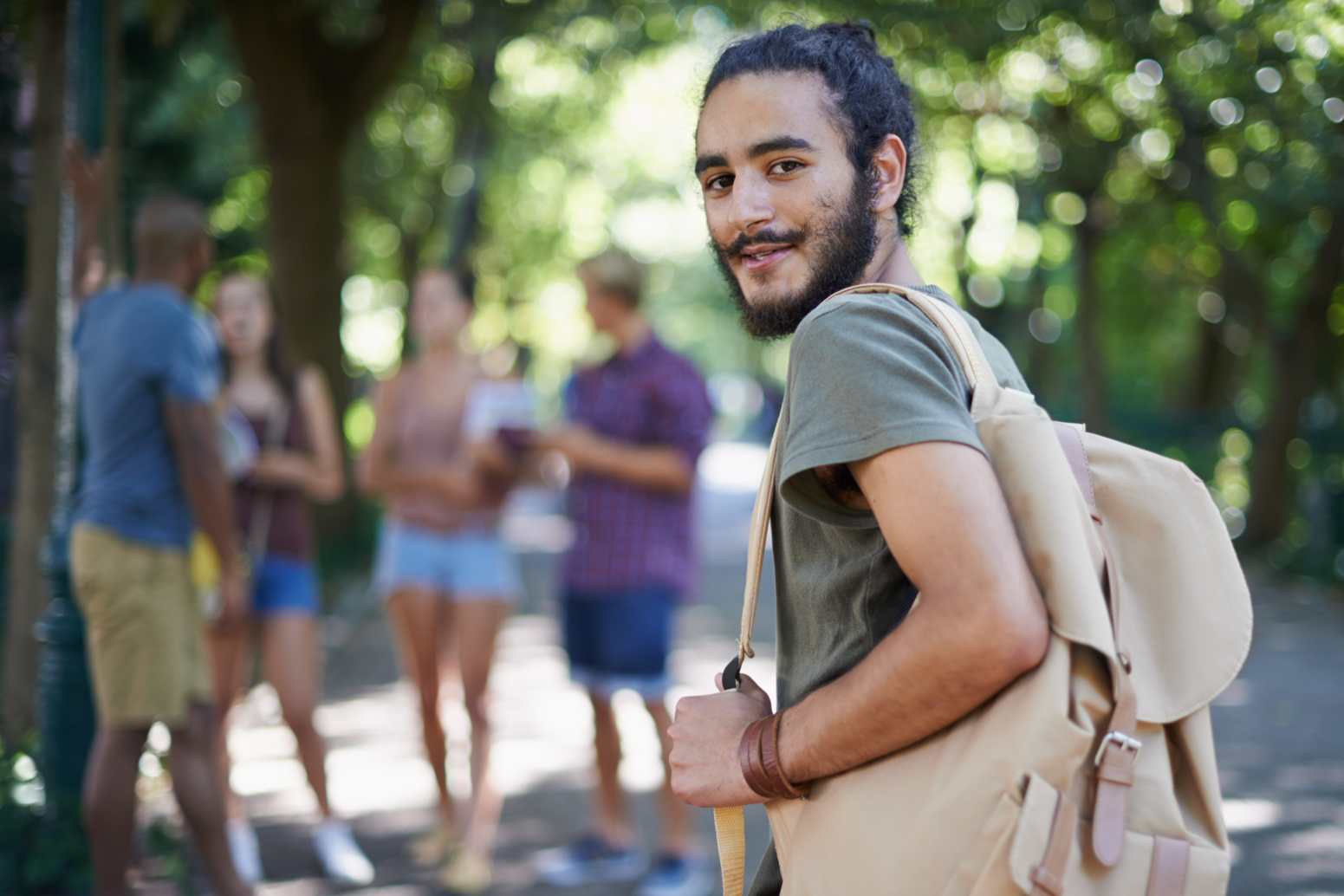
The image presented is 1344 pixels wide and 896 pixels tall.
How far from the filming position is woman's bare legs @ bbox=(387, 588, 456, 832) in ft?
16.8

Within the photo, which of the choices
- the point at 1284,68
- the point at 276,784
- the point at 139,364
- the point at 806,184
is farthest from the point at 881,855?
the point at 1284,68

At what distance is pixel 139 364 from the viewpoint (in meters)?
3.75

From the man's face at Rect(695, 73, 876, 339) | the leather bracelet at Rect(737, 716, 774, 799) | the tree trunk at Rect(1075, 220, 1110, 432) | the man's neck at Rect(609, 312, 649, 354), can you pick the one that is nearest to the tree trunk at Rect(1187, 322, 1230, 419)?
the tree trunk at Rect(1075, 220, 1110, 432)

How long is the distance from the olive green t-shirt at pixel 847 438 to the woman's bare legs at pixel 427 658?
3.67m

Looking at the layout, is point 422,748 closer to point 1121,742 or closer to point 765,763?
point 765,763

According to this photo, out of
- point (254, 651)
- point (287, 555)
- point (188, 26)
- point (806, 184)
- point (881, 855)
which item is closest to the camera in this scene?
point (881, 855)

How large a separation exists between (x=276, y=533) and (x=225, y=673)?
0.61 m

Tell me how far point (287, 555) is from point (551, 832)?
1767 mm

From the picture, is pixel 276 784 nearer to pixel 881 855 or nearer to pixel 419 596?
pixel 419 596

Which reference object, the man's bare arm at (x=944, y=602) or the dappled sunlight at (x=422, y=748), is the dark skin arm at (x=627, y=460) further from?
the man's bare arm at (x=944, y=602)

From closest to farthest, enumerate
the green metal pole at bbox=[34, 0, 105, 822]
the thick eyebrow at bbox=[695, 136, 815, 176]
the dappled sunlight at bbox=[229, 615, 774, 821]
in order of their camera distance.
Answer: the thick eyebrow at bbox=[695, 136, 815, 176], the green metal pole at bbox=[34, 0, 105, 822], the dappled sunlight at bbox=[229, 615, 774, 821]

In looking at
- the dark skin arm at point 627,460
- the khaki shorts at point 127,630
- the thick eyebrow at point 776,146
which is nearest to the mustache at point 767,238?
the thick eyebrow at point 776,146

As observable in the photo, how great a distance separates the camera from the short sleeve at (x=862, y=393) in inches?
53.2

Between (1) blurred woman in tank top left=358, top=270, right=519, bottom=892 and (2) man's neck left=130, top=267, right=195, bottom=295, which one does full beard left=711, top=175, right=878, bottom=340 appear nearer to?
(2) man's neck left=130, top=267, right=195, bottom=295
